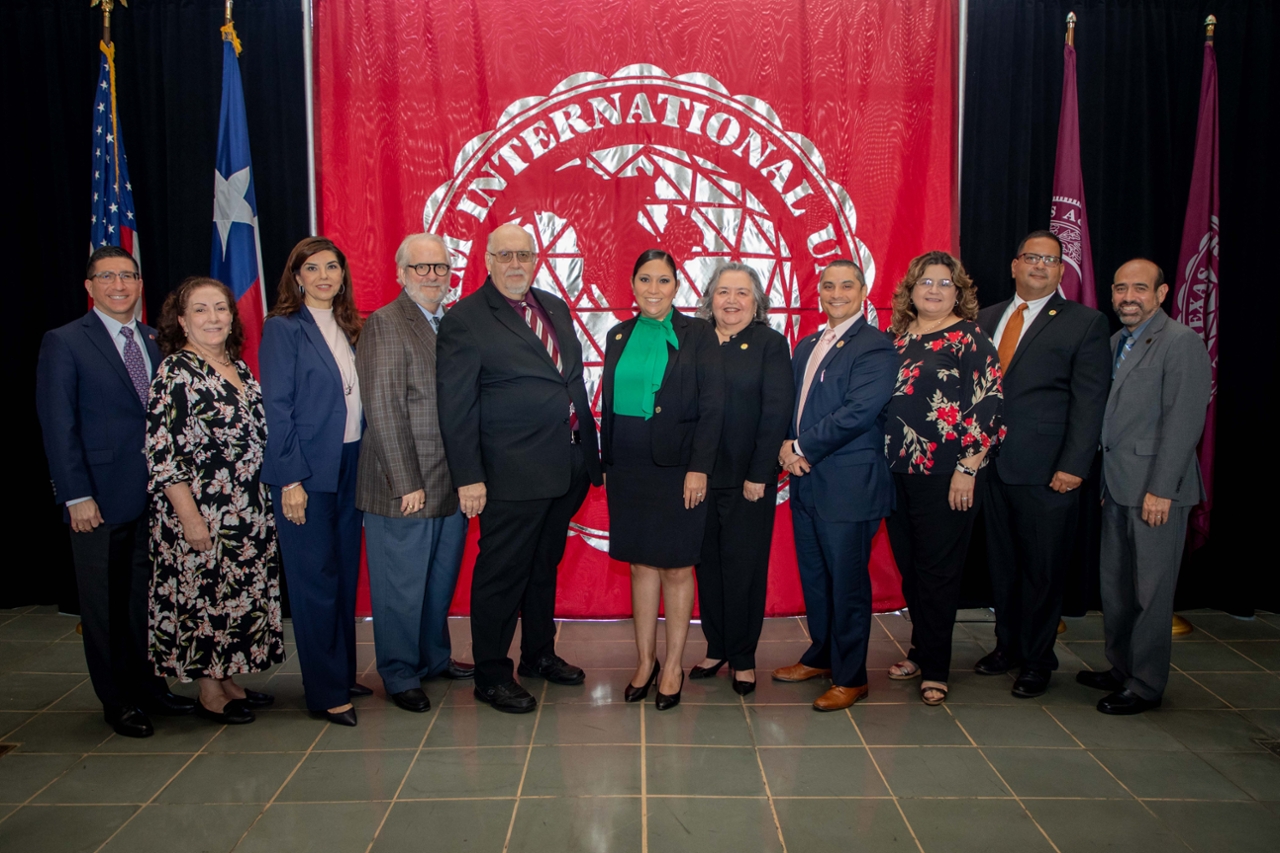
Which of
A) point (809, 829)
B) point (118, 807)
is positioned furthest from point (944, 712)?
point (118, 807)

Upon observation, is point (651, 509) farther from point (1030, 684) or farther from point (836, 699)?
point (1030, 684)

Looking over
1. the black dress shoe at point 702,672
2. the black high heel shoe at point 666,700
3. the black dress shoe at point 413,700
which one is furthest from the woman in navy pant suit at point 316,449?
the black dress shoe at point 702,672

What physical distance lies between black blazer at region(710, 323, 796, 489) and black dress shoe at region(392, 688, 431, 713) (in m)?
1.27

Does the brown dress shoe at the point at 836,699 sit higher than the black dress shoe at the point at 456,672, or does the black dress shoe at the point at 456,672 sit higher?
the brown dress shoe at the point at 836,699

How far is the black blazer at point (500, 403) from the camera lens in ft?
9.00

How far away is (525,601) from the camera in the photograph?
10.4ft

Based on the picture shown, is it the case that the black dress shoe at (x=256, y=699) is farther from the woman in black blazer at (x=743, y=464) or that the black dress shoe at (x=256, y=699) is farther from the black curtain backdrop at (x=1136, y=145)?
the black curtain backdrop at (x=1136, y=145)

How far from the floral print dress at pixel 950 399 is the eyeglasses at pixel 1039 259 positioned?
19.9 inches

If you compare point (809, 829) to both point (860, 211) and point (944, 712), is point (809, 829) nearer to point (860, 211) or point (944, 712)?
point (944, 712)

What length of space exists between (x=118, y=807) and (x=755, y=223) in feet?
10.2

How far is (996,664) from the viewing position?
3254 millimetres

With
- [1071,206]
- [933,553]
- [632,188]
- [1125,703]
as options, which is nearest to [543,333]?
[632,188]

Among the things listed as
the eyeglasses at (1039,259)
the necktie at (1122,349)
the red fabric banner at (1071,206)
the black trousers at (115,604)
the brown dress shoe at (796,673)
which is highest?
the red fabric banner at (1071,206)

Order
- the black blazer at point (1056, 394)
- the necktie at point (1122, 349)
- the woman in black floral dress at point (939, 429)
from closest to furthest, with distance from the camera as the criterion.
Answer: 1. the woman in black floral dress at point (939, 429)
2. the black blazer at point (1056, 394)
3. the necktie at point (1122, 349)
